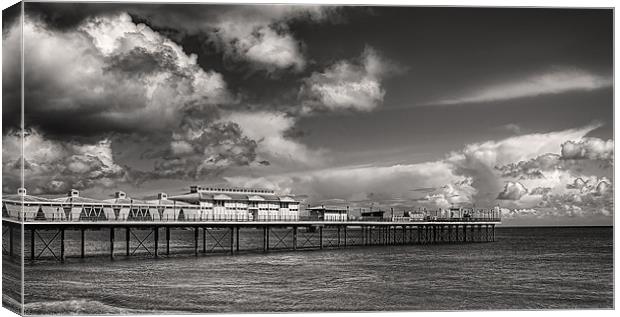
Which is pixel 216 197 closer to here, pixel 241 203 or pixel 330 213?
pixel 241 203

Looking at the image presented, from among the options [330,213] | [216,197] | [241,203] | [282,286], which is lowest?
[282,286]

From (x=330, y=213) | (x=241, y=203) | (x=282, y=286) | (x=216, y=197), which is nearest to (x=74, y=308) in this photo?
(x=282, y=286)

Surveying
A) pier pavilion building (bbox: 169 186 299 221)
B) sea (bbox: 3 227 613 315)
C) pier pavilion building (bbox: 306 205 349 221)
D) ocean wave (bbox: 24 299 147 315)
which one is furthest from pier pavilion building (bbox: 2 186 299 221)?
pier pavilion building (bbox: 306 205 349 221)

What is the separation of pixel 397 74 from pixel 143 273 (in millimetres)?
11422

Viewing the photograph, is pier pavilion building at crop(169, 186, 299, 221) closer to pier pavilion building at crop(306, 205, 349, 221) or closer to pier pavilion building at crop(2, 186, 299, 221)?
pier pavilion building at crop(2, 186, 299, 221)

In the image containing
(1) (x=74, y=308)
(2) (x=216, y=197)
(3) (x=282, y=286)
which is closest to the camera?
(1) (x=74, y=308)

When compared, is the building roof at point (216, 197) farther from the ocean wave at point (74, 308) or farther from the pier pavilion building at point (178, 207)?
the ocean wave at point (74, 308)

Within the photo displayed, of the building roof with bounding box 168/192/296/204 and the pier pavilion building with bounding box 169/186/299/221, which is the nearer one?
the pier pavilion building with bounding box 169/186/299/221

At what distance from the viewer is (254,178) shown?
33000 mm

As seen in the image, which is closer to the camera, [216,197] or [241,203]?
[216,197]

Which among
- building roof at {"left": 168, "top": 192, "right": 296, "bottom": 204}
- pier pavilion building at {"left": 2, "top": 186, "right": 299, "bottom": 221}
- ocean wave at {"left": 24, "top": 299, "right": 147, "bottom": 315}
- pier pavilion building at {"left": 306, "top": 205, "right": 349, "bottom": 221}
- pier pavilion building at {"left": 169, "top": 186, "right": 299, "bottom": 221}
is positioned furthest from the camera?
pier pavilion building at {"left": 306, "top": 205, "right": 349, "bottom": 221}

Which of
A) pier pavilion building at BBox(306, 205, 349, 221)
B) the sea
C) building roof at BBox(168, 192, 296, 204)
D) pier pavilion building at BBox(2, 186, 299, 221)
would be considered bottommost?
the sea

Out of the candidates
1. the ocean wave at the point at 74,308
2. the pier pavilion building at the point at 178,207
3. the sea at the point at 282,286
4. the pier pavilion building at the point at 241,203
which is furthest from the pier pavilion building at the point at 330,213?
the ocean wave at the point at 74,308

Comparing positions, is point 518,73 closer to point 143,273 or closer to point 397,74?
point 397,74
